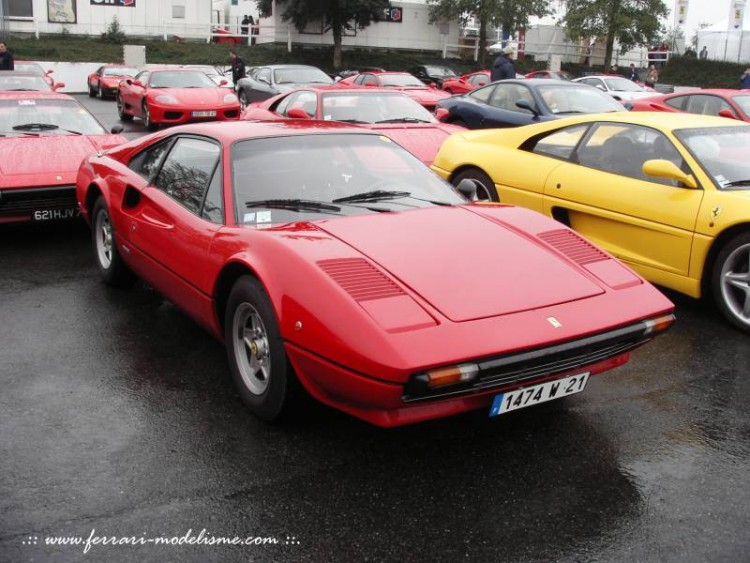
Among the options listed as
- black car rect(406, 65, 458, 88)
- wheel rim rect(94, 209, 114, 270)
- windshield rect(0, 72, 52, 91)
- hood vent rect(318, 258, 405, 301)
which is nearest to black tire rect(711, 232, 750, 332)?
hood vent rect(318, 258, 405, 301)

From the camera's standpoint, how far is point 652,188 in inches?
204

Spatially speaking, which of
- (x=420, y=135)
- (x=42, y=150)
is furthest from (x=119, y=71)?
(x=42, y=150)

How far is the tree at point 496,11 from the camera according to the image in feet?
130

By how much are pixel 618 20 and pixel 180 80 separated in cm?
2798

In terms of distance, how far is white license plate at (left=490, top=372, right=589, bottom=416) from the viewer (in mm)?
2887

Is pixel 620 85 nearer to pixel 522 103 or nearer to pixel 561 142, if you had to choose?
pixel 522 103

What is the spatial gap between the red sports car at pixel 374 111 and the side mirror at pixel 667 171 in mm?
3853

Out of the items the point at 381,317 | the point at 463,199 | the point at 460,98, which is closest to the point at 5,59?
the point at 460,98

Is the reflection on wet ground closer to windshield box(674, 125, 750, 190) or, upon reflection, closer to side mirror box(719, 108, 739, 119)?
windshield box(674, 125, 750, 190)

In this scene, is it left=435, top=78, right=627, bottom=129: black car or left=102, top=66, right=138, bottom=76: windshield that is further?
left=102, top=66, right=138, bottom=76: windshield

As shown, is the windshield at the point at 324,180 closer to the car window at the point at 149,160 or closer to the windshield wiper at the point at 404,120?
the car window at the point at 149,160

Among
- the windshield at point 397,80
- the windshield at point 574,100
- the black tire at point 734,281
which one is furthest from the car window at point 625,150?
the windshield at point 397,80

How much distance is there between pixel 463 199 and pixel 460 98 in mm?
9049

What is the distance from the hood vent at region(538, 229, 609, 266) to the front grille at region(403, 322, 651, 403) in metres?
0.47
